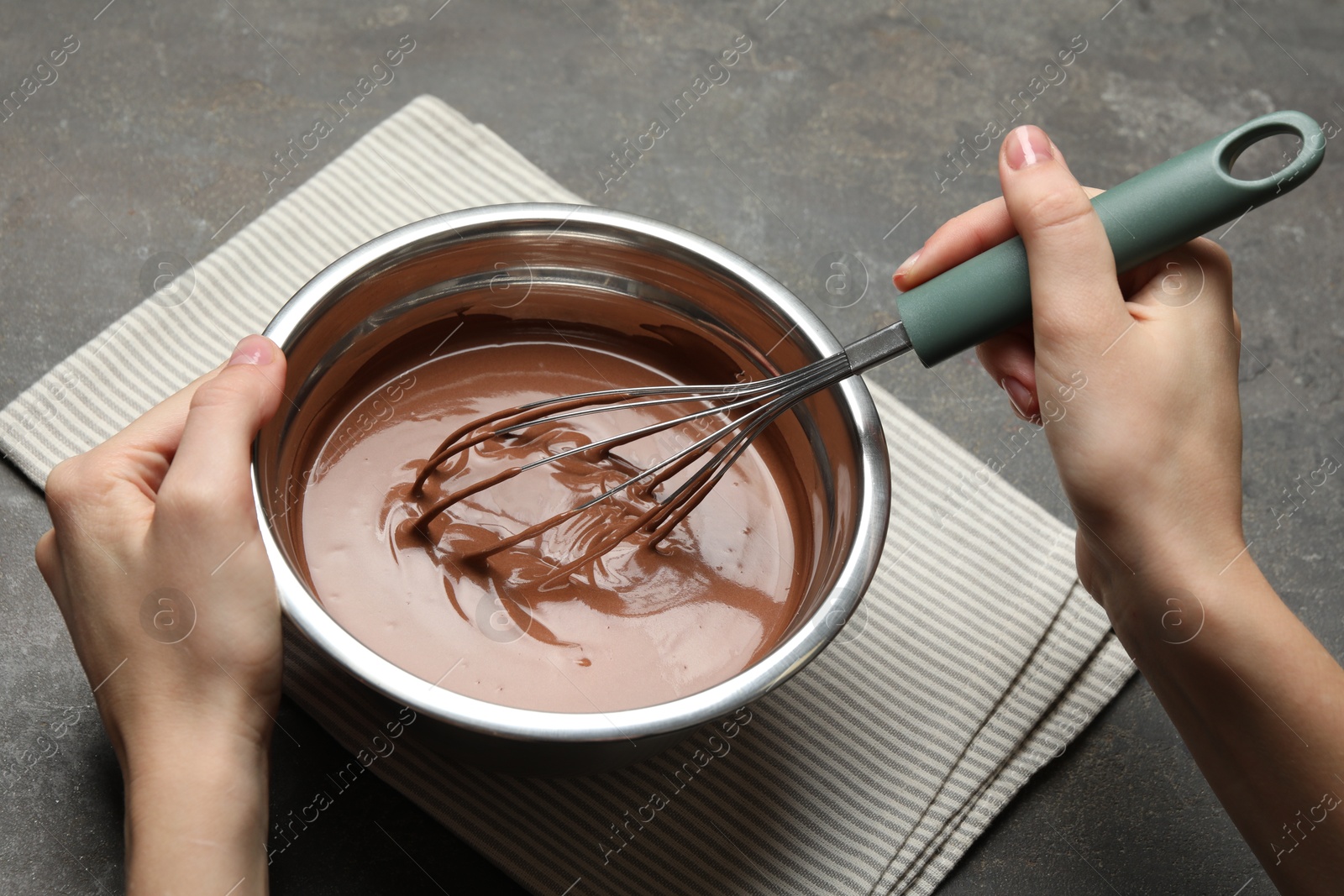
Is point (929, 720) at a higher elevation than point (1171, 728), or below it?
higher

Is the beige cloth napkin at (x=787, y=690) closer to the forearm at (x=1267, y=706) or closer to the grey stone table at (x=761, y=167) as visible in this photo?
the grey stone table at (x=761, y=167)

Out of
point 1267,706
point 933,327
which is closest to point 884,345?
point 933,327

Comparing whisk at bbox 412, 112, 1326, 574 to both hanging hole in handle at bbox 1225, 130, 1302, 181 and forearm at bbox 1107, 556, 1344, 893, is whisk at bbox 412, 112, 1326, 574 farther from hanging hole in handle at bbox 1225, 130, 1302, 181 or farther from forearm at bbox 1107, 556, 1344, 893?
hanging hole in handle at bbox 1225, 130, 1302, 181

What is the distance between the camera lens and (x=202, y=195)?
1.41 meters

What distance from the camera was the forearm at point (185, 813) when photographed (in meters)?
0.87

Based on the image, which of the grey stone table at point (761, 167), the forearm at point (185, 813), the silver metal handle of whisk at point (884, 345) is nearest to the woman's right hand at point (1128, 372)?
the silver metal handle of whisk at point (884, 345)

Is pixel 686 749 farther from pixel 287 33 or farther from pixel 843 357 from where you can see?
pixel 287 33

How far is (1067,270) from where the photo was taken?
872 mm

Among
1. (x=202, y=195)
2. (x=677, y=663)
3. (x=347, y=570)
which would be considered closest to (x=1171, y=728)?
(x=677, y=663)

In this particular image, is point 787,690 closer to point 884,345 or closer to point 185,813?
point 884,345

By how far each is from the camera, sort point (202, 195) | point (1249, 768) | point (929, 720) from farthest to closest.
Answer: point (202, 195) → point (929, 720) → point (1249, 768)

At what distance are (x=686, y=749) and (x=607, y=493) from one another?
301 millimetres

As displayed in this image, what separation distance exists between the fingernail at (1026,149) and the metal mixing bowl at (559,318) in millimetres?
222

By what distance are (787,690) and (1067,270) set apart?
0.52 metres
